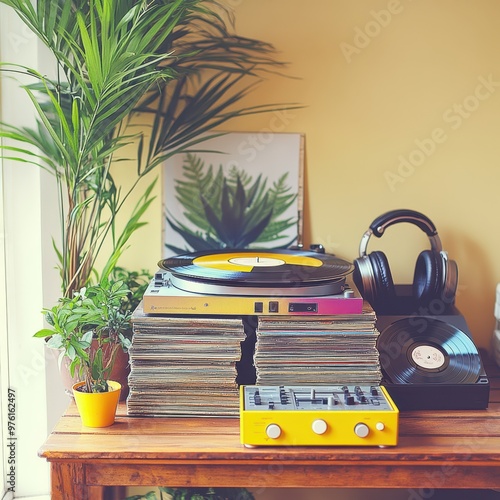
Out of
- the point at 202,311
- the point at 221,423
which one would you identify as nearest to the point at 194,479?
the point at 221,423

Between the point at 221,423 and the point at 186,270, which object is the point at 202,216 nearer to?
the point at 186,270

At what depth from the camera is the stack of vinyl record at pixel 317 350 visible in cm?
148

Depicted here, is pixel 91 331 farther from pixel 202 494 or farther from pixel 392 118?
pixel 392 118

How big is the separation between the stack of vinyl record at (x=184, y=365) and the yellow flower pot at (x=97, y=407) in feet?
0.20

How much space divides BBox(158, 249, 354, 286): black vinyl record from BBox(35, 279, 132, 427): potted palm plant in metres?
0.16

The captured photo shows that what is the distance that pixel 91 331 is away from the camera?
1.47 m

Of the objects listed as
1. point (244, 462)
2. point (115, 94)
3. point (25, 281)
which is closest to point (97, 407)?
point (244, 462)

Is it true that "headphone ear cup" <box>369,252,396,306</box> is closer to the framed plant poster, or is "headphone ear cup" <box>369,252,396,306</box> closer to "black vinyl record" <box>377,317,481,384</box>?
"black vinyl record" <box>377,317,481,384</box>

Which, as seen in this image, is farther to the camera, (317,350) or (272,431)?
(317,350)

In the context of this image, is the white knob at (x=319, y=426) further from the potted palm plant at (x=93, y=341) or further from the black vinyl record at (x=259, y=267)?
the potted palm plant at (x=93, y=341)

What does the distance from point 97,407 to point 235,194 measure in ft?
2.65

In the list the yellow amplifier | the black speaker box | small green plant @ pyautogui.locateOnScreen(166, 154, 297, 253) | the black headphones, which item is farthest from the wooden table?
small green plant @ pyautogui.locateOnScreen(166, 154, 297, 253)

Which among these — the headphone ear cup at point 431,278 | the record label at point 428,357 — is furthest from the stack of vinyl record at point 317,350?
the headphone ear cup at point 431,278

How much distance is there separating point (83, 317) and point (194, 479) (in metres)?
0.44
